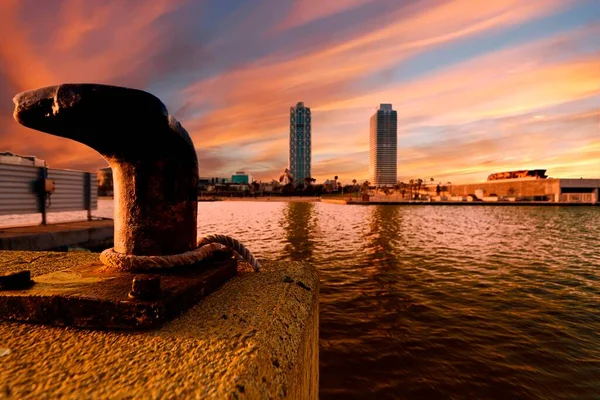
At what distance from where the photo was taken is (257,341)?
1394 millimetres

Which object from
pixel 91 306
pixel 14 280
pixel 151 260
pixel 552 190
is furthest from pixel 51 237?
pixel 552 190

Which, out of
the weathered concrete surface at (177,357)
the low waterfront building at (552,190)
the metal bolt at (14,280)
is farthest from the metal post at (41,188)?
the low waterfront building at (552,190)

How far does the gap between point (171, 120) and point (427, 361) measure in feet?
17.5

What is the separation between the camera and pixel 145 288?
1.48 m

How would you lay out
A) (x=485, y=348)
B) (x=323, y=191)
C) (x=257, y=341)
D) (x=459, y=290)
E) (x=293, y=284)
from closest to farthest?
(x=257, y=341) < (x=293, y=284) < (x=485, y=348) < (x=459, y=290) < (x=323, y=191)

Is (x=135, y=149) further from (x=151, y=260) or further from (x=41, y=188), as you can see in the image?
(x=41, y=188)

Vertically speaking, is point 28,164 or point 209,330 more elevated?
point 28,164

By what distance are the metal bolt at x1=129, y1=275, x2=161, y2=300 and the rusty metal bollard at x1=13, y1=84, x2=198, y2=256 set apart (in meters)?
0.75

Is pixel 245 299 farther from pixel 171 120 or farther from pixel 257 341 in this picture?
pixel 171 120

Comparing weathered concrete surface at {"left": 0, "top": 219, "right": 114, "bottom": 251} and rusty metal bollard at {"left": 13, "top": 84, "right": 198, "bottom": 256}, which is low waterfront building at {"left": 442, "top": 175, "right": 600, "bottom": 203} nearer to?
weathered concrete surface at {"left": 0, "top": 219, "right": 114, "bottom": 251}

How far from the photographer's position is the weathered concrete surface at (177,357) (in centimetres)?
107

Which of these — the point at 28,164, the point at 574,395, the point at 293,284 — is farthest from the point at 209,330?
the point at 28,164

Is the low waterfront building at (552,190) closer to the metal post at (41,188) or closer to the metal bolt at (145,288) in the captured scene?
the metal post at (41,188)

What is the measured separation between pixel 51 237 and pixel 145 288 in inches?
426
